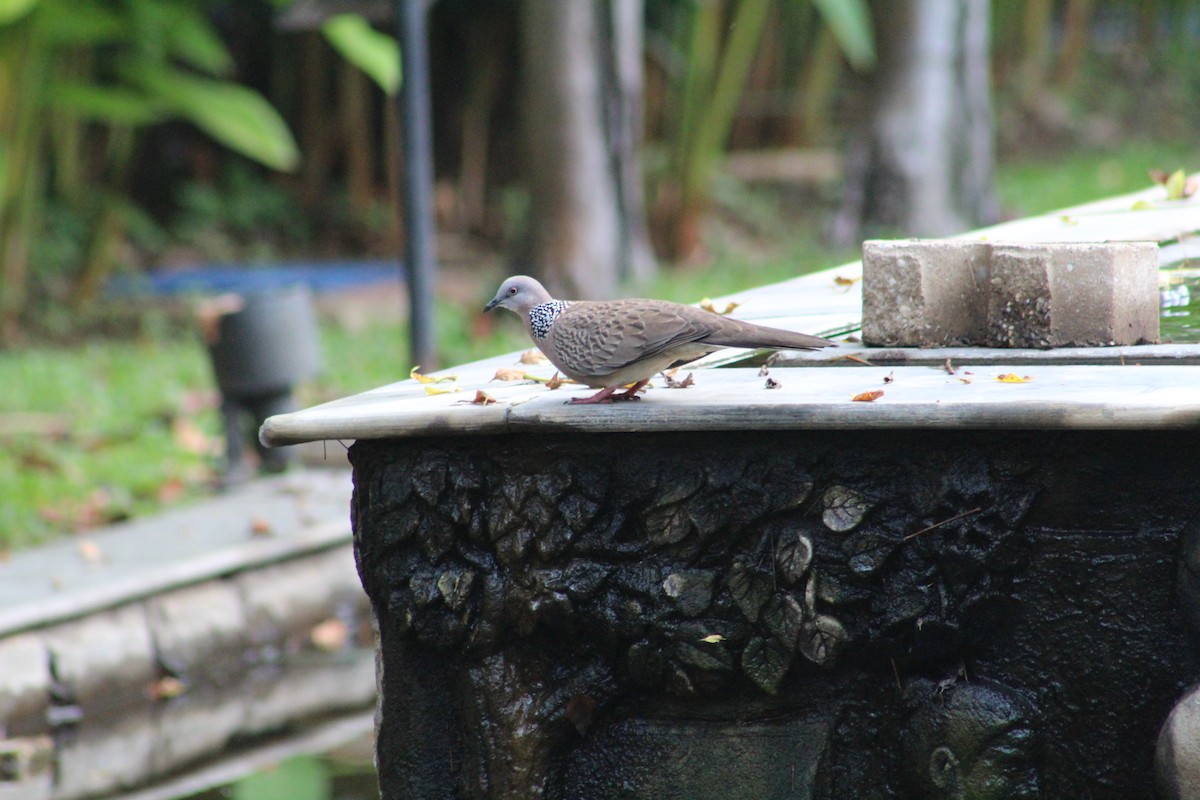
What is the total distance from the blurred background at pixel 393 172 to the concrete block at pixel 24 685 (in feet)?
3.97

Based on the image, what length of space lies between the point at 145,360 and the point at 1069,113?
10499 mm

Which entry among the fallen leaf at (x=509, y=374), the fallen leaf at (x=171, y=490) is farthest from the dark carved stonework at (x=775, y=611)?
the fallen leaf at (x=171, y=490)

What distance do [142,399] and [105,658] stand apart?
115 inches

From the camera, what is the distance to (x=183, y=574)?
527 cm

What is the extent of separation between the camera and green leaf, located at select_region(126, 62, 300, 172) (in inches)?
366

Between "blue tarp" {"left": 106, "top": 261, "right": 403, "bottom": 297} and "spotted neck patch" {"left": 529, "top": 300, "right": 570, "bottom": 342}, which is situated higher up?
"blue tarp" {"left": 106, "top": 261, "right": 403, "bottom": 297}

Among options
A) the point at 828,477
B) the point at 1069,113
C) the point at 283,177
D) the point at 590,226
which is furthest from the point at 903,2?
the point at 828,477

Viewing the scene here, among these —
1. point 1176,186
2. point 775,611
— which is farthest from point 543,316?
point 1176,186

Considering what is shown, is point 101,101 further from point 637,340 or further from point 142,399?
point 637,340

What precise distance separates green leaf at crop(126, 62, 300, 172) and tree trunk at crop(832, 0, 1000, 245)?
396 centimetres

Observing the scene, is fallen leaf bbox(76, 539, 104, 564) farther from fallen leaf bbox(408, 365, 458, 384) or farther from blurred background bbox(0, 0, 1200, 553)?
fallen leaf bbox(408, 365, 458, 384)

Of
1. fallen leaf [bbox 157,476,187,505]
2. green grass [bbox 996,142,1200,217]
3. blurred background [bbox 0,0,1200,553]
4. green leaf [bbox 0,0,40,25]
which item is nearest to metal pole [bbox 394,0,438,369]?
blurred background [bbox 0,0,1200,553]

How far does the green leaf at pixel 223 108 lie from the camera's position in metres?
9.30

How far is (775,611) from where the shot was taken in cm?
311
